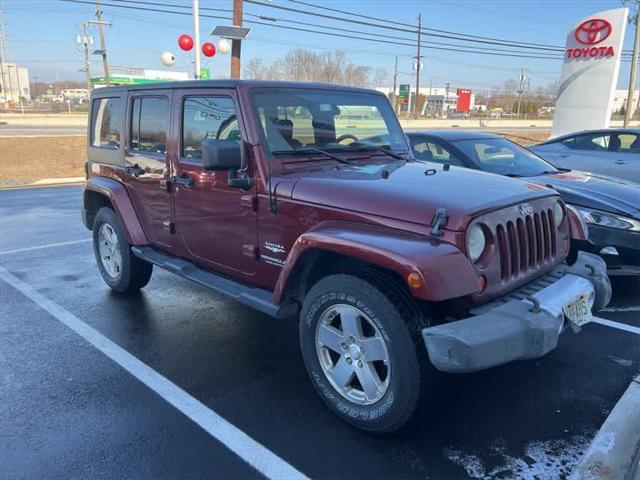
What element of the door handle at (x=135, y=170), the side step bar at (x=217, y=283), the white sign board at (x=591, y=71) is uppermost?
the white sign board at (x=591, y=71)

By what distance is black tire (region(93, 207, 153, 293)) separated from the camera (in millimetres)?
4910

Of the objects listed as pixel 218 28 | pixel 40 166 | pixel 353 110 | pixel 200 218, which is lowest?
pixel 40 166

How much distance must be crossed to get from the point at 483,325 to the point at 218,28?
12.8m

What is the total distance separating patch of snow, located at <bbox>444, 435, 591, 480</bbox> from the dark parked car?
1.43 meters

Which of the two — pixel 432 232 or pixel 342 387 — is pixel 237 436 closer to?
pixel 342 387

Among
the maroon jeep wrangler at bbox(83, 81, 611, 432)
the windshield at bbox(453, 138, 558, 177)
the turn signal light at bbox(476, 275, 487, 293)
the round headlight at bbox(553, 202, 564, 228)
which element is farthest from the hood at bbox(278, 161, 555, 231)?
the windshield at bbox(453, 138, 558, 177)

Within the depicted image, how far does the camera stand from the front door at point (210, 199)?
11.7 ft

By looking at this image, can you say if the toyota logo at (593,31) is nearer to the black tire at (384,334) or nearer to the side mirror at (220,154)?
the side mirror at (220,154)

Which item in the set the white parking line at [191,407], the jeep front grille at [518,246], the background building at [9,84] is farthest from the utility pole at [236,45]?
the background building at [9,84]

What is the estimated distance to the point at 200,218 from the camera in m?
3.93

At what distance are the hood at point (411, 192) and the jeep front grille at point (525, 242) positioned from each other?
5.0 inches

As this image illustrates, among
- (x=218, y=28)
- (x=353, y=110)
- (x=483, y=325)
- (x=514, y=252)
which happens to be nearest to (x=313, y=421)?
Result: (x=483, y=325)

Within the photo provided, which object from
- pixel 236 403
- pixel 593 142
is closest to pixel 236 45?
pixel 593 142

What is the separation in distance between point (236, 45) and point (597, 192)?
12.8 metres
